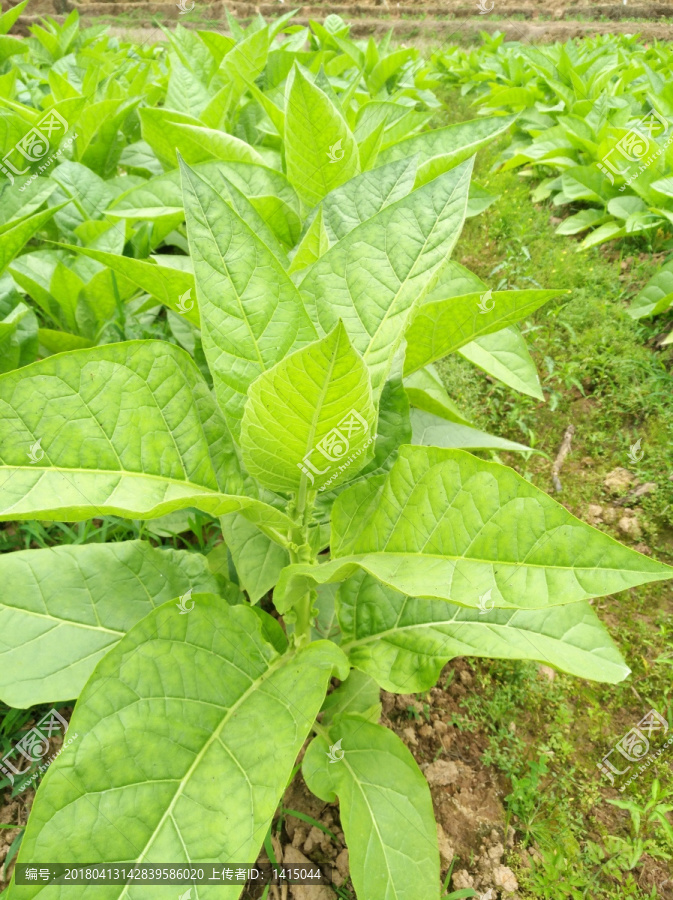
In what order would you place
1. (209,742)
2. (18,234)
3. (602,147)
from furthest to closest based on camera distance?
1. (602,147)
2. (18,234)
3. (209,742)

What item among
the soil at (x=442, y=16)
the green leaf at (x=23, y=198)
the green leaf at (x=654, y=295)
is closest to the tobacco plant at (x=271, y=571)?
the green leaf at (x=23, y=198)

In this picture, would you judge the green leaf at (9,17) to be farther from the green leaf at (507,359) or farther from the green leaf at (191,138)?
the green leaf at (507,359)

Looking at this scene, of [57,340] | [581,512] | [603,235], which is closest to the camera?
[57,340]

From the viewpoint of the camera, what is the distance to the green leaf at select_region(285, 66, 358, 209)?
4.70 ft

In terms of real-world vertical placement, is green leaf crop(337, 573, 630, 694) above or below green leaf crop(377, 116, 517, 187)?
below

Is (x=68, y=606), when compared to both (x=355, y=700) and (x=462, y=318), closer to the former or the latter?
(x=355, y=700)

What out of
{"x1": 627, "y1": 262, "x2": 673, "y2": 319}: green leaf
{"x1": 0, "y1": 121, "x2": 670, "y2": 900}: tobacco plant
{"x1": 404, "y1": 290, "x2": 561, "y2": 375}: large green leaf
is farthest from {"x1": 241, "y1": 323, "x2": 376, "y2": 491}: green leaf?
{"x1": 627, "y1": 262, "x2": 673, "y2": 319}: green leaf

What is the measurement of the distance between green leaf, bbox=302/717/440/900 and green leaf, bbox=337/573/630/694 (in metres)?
0.22

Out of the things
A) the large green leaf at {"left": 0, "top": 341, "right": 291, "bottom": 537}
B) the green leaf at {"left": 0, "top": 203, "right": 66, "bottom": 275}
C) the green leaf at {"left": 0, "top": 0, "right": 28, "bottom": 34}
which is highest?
the green leaf at {"left": 0, "top": 0, "right": 28, "bottom": 34}

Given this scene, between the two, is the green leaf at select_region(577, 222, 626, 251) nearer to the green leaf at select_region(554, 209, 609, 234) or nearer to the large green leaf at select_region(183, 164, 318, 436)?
the green leaf at select_region(554, 209, 609, 234)

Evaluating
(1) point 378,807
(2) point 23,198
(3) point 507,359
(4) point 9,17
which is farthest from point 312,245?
(4) point 9,17

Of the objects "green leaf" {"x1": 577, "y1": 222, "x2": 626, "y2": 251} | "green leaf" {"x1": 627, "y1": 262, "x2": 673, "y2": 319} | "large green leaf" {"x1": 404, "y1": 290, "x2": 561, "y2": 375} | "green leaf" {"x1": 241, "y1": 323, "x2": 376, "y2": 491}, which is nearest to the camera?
"green leaf" {"x1": 241, "y1": 323, "x2": 376, "y2": 491}

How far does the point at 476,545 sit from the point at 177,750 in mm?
624

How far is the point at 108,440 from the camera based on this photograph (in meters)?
0.99
